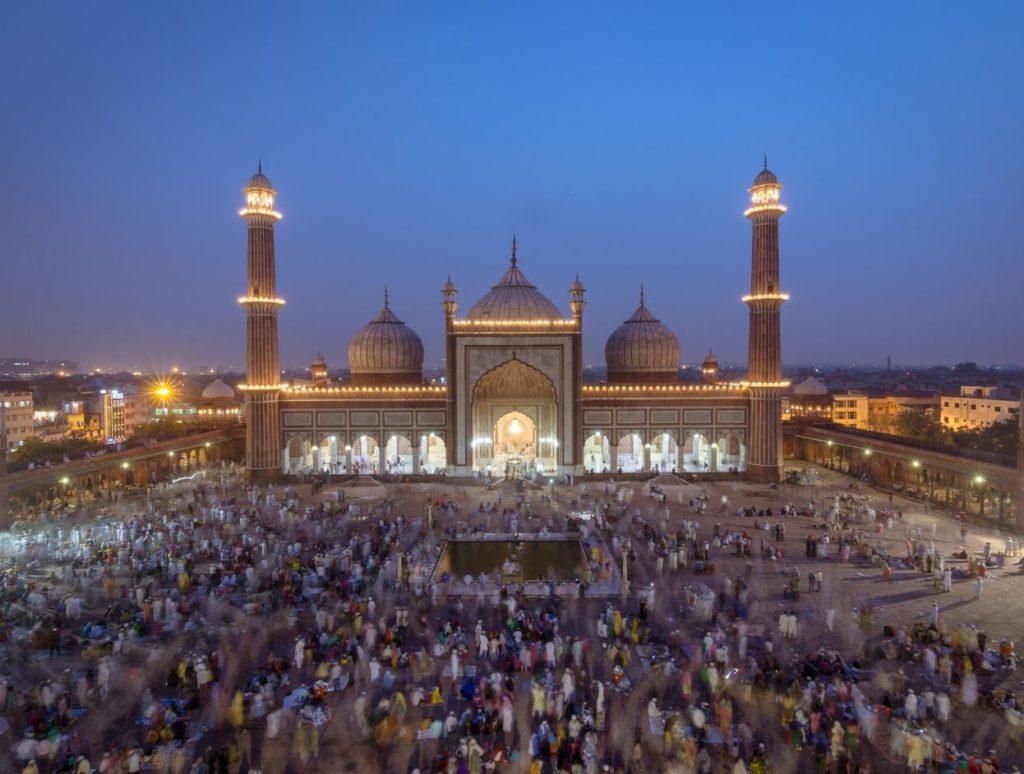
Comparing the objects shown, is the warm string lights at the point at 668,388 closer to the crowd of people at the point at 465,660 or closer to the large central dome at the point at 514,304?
the large central dome at the point at 514,304

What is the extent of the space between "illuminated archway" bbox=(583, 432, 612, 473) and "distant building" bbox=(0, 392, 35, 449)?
42.9 m

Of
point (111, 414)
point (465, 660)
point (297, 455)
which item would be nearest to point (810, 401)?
point (297, 455)

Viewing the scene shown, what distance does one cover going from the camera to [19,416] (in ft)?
178

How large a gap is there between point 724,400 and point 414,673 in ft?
85.6

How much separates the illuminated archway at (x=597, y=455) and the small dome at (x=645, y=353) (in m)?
4.00

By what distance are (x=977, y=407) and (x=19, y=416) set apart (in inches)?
3053

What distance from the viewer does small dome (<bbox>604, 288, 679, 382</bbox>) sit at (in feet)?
135

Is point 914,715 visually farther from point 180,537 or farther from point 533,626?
point 180,537

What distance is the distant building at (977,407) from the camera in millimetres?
56531

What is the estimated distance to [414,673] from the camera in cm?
1296

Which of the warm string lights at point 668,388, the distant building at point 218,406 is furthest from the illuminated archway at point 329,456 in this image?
the warm string lights at point 668,388

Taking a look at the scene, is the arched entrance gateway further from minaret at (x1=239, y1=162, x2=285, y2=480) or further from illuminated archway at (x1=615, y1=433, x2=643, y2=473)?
minaret at (x1=239, y1=162, x2=285, y2=480)

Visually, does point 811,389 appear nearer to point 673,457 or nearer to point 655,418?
point 673,457

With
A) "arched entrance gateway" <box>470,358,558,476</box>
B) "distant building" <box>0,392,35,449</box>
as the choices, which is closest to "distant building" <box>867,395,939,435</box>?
"arched entrance gateway" <box>470,358,558,476</box>
